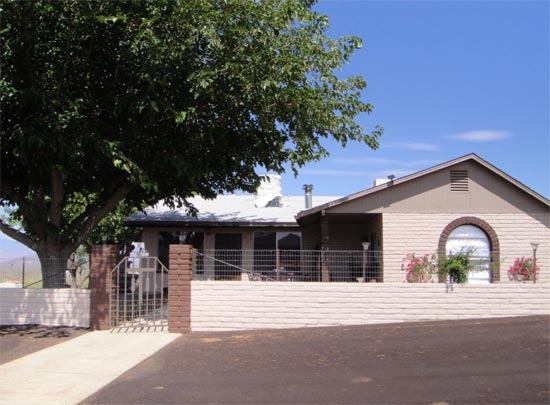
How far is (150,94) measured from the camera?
12.2 meters

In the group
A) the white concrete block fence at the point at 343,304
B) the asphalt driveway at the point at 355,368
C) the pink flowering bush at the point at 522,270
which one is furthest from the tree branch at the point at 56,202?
the pink flowering bush at the point at 522,270

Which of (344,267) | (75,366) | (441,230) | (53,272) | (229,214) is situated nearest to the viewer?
(75,366)

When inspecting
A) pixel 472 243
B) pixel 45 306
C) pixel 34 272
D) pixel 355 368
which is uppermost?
pixel 472 243

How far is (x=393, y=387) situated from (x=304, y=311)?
5288mm

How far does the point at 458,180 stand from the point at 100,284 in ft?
33.9

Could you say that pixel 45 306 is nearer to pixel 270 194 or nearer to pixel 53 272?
pixel 53 272

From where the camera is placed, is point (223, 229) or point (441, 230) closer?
point (441, 230)

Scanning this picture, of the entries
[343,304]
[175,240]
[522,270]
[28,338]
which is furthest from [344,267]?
[175,240]

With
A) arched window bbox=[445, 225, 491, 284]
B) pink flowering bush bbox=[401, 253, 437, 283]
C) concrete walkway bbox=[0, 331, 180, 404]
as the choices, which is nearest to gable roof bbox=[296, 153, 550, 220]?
arched window bbox=[445, 225, 491, 284]

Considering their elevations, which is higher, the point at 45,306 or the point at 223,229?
the point at 223,229

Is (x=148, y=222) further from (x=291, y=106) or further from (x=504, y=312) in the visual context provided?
(x=504, y=312)

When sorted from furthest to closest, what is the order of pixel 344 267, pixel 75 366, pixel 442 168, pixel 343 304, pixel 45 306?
pixel 442 168, pixel 344 267, pixel 45 306, pixel 343 304, pixel 75 366

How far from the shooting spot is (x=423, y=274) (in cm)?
1403

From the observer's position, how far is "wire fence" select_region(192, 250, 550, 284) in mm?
12975
